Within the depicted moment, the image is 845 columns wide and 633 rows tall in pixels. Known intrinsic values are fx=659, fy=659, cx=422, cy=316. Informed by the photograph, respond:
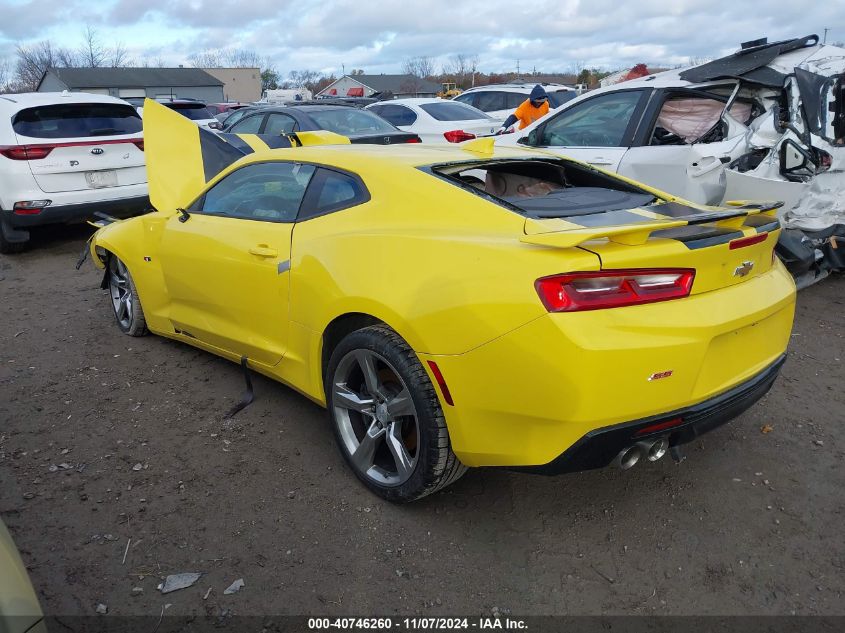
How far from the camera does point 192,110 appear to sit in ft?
52.2

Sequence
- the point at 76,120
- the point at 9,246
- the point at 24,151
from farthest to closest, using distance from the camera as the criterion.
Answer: the point at 9,246 → the point at 76,120 → the point at 24,151

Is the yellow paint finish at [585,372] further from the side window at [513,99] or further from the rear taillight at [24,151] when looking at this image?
the side window at [513,99]

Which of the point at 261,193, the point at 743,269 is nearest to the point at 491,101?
the point at 261,193

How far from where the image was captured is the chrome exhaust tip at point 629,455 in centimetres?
234

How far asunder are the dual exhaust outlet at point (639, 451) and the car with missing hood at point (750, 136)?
329 cm

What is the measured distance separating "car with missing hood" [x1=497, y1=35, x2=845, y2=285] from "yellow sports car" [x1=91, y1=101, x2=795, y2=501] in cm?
233

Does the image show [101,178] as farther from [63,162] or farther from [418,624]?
[418,624]

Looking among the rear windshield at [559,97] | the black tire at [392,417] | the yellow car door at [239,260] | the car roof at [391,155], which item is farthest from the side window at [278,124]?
the rear windshield at [559,97]

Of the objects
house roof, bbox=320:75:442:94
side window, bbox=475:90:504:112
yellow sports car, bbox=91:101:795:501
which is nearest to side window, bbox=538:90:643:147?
yellow sports car, bbox=91:101:795:501

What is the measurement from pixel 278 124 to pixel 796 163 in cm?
688

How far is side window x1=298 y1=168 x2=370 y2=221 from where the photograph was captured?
305 centimetres

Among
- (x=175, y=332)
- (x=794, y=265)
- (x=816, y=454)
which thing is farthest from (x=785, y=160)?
(x=175, y=332)

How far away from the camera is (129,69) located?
6381cm

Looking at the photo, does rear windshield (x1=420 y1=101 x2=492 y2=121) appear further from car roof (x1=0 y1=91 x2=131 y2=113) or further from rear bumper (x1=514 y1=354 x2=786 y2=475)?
rear bumper (x1=514 y1=354 x2=786 y2=475)
